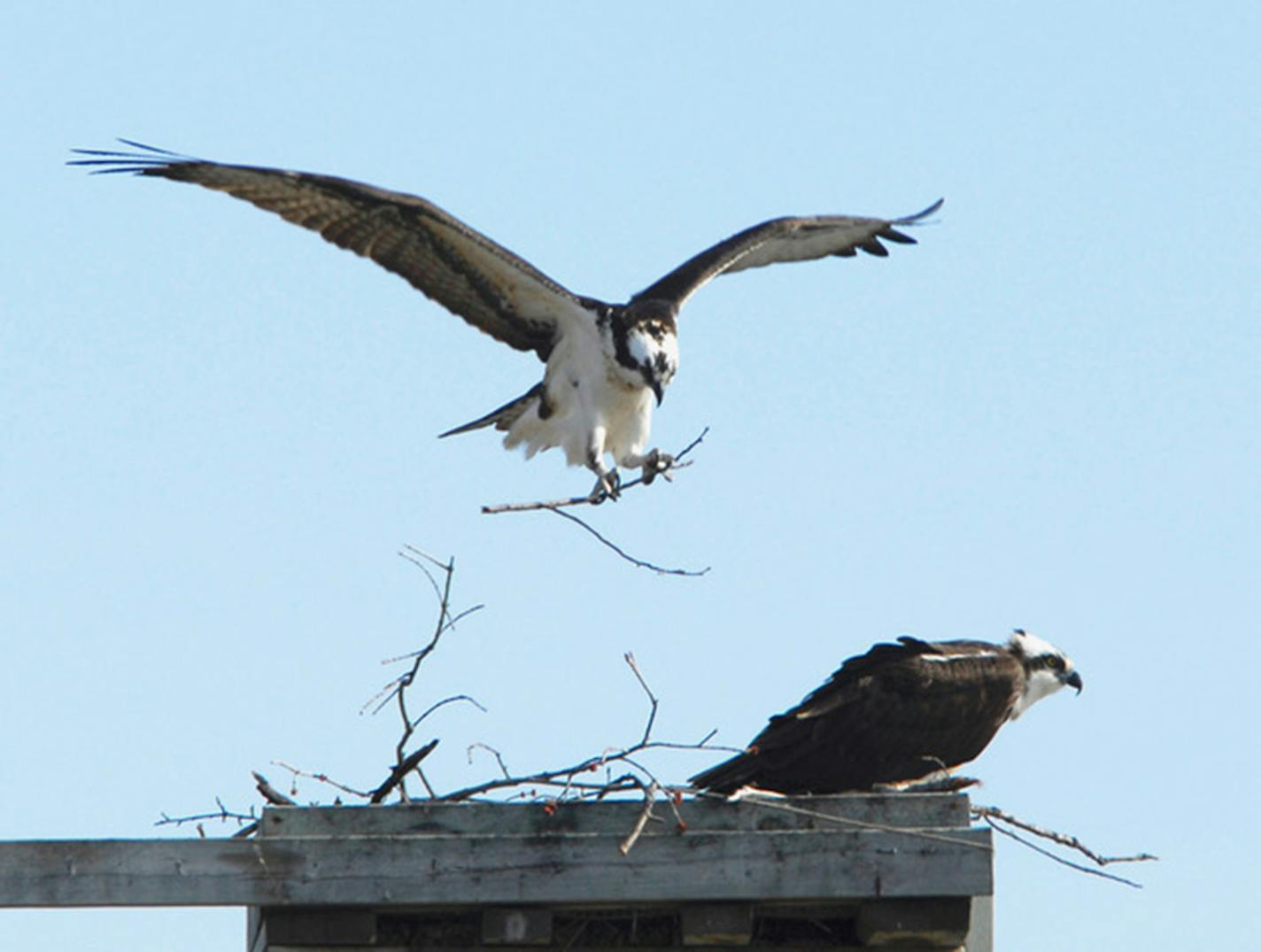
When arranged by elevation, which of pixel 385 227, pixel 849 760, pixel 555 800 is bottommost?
pixel 555 800

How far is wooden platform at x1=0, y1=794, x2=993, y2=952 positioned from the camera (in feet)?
17.4

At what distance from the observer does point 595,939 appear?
560cm

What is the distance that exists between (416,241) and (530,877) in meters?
3.90

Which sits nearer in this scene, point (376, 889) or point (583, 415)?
point (376, 889)

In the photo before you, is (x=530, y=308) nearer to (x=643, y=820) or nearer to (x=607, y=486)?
(x=607, y=486)

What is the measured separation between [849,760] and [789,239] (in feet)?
11.4

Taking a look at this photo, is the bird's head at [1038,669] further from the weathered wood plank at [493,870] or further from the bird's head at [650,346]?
the weathered wood plank at [493,870]

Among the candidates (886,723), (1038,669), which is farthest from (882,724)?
(1038,669)

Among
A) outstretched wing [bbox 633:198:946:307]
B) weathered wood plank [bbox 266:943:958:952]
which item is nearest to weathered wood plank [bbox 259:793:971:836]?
weathered wood plank [bbox 266:943:958:952]

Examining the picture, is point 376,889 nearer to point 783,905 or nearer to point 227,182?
point 783,905

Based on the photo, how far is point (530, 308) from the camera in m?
9.14

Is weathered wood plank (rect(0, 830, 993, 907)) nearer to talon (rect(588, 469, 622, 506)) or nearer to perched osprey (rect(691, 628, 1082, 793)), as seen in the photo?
perched osprey (rect(691, 628, 1082, 793))

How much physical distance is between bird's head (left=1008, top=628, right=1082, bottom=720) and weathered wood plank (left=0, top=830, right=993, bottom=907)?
3.40 meters

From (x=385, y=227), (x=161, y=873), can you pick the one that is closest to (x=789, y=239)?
(x=385, y=227)
